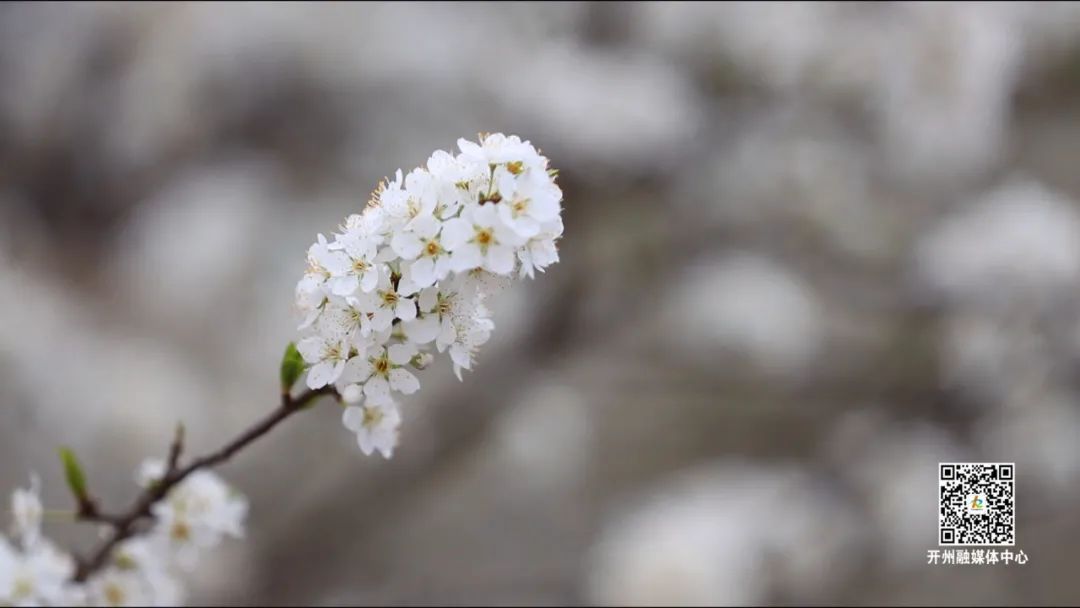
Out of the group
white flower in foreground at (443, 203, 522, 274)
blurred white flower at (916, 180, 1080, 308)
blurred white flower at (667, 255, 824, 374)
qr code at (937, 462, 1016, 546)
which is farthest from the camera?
blurred white flower at (667, 255, 824, 374)

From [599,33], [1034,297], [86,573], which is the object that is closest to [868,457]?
[1034,297]

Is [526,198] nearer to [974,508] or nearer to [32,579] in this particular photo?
[32,579]

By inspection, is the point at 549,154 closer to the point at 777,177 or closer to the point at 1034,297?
the point at 777,177

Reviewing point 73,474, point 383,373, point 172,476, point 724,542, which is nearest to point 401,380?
point 383,373

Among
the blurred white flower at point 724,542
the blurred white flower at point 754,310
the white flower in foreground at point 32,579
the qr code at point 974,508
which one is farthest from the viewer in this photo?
the blurred white flower at point 754,310

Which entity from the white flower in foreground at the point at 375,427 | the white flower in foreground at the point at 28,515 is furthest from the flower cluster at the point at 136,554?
the white flower in foreground at the point at 375,427

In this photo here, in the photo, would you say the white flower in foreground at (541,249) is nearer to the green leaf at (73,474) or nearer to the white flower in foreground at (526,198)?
the white flower in foreground at (526,198)

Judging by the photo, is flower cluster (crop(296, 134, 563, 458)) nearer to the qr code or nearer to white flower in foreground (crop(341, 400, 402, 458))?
white flower in foreground (crop(341, 400, 402, 458))

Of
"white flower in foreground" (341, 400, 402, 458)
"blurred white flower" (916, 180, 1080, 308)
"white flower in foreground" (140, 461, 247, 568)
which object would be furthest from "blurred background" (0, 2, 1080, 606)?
"white flower in foreground" (341, 400, 402, 458)
